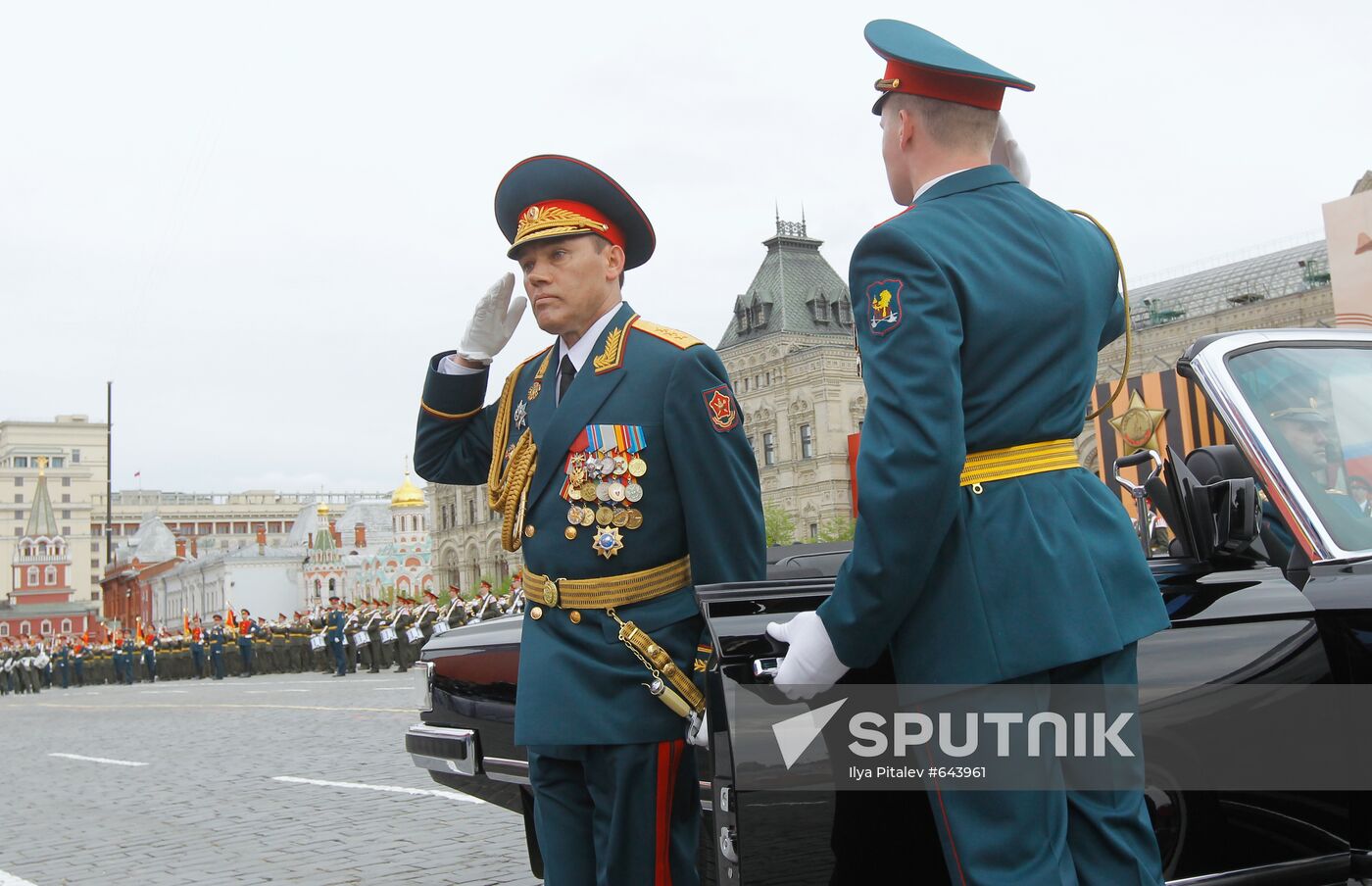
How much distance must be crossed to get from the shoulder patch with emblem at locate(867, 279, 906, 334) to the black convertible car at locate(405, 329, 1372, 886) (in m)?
0.58

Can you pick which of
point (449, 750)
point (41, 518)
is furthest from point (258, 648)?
point (41, 518)

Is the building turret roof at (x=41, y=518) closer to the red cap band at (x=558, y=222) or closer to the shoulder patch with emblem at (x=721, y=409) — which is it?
the red cap band at (x=558, y=222)

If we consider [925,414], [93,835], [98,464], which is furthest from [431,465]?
[98,464]

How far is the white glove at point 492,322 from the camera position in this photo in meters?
3.37

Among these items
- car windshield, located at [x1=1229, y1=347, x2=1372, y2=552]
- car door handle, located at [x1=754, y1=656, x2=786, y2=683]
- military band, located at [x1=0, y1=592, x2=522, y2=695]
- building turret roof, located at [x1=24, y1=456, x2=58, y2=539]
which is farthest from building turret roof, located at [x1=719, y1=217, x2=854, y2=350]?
car door handle, located at [x1=754, y1=656, x2=786, y2=683]

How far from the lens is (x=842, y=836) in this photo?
2.37 m

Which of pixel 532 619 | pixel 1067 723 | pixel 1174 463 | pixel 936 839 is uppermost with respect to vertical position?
pixel 1174 463

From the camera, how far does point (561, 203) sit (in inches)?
124

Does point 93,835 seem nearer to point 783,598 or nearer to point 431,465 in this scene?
point 431,465

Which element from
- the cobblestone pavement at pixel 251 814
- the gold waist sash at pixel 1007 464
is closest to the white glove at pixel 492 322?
the gold waist sash at pixel 1007 464

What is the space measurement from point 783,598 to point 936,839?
1.66 ft

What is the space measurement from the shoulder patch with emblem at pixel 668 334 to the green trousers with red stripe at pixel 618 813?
0.88 metres

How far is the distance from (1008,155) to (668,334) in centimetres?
90

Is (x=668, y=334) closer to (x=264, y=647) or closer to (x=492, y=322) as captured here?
(x=492, y=322)
